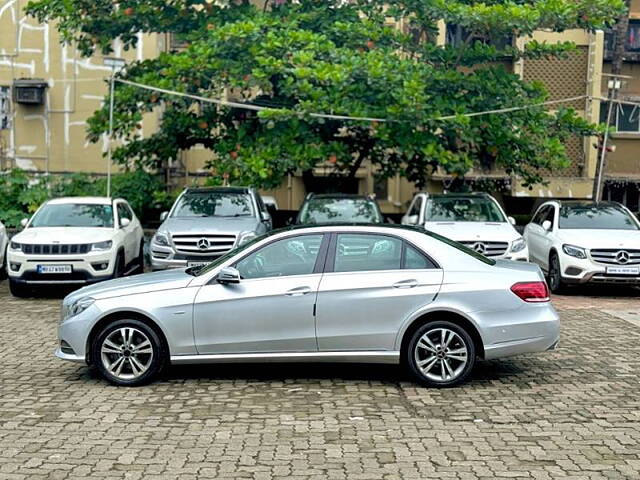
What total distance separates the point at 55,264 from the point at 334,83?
254 inches

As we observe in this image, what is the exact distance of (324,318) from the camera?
27.7 ft

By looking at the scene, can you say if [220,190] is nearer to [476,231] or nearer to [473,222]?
[473,222]

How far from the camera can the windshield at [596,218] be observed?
16609 mm

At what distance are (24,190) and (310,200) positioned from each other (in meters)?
10.0

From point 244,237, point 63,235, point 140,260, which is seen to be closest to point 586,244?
point 244,237

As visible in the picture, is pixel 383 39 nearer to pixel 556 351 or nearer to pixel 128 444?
pixel 556 351

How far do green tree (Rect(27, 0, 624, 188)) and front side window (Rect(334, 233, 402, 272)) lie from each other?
31.1 ft

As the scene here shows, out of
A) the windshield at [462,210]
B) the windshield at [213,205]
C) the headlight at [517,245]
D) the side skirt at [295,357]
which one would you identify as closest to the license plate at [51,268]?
the windshield at [213,205]

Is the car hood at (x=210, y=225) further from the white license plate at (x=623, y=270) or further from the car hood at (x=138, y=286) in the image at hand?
the car hood at (x=138, y=286)

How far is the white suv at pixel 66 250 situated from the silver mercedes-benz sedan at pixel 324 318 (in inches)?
251

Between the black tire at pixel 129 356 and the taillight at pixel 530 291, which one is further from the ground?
the taillight at pixel 530 291

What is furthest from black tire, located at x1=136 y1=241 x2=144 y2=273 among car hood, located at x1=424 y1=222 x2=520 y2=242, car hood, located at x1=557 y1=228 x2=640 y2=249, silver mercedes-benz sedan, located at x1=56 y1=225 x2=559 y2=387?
silver mercedes-benz sedan, located at x1=56 y1=225 x2=559 y2=387

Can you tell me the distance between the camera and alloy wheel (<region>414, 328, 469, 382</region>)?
8477 millimetres

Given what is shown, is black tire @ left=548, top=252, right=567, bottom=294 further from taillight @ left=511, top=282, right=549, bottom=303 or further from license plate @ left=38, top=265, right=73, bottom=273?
license plate @ left=38, top=265, right=73, bottom=273
